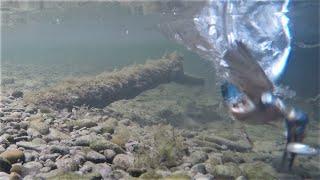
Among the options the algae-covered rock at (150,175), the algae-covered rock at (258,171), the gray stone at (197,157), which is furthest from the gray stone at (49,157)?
the algae-covered rock at (258,171)

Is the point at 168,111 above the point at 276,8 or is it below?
below

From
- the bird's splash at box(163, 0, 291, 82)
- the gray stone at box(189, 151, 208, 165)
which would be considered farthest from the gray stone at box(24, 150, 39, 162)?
the bird's splash at box(163, 0, 291, 82)

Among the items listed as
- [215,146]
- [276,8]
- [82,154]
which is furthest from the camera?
[276,8]

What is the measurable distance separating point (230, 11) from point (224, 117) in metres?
6.67

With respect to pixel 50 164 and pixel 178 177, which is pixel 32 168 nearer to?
pixel 50 164

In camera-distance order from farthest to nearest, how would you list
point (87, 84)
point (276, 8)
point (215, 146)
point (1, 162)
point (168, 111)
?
point (276, 8) < point (168, 111) < point (87, 84) < point (215, 146) < point (1, 162)

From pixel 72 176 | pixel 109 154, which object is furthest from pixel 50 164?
pixel 109 154

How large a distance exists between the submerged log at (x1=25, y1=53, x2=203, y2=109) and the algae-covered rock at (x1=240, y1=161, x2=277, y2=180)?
6191 millimetres

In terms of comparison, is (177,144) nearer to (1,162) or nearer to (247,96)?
(247,96)

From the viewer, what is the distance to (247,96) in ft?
20.5

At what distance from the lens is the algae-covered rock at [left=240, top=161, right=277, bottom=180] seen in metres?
7.46

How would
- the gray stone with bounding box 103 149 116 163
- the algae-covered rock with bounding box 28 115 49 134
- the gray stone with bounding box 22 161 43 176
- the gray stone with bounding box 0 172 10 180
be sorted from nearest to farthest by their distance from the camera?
1. the gray stone with bounding box 0 172 10 180
2. the gray stone with bounding box 22 161 43 176
3. the gray stone with bounding box 103 149 116 163
4. the algae-covered rock with bounding box 28 115 49 134

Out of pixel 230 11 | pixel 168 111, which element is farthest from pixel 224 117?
pixel 230 11

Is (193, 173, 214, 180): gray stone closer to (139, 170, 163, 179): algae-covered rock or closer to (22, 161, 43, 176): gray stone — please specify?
(139, 170, 163, 179): algae-covered rock
